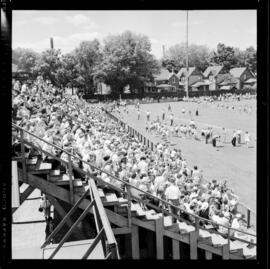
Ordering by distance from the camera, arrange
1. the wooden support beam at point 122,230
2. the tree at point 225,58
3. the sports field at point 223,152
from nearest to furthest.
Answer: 1. the wooden support beam at point 122,230
2. the sports field at point 223,152
3. the tree at point 225,58

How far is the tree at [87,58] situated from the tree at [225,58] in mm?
27398

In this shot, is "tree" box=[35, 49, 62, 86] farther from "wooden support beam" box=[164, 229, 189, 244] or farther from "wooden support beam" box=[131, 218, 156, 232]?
"wooden support beam" box=[164, 229, 189, 244]

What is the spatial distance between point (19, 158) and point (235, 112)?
32.7 metres

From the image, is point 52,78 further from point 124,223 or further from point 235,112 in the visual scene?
point 124,223

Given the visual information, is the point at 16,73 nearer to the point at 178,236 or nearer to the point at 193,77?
the point at 178,236

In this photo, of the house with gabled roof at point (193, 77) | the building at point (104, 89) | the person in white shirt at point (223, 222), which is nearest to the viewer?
the person in white shirt at point (223, 222)

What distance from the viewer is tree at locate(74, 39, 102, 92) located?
29094mm

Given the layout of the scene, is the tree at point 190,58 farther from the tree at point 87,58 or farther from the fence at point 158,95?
the tree at point 87,58

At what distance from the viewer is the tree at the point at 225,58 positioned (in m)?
55.8

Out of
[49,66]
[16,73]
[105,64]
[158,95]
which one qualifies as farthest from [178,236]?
[158,95]

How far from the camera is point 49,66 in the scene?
24.6 m

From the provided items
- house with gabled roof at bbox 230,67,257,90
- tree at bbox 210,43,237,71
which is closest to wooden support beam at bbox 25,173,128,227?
house with gabled roof at bbox 230,67,257,90

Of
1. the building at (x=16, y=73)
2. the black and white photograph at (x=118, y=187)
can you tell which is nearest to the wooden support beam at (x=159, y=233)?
the black and white photograph at (x=118, y=187)
